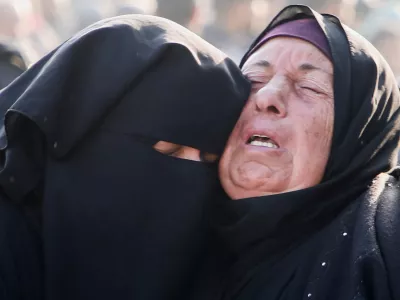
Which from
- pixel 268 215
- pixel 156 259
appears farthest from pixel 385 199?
pixel 156 259

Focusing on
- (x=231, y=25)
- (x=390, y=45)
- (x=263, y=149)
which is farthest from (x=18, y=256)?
(x=390, y=45)

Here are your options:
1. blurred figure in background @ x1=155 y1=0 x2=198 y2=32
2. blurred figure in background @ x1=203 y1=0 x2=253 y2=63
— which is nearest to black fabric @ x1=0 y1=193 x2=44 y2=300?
blurred figure in background @ x1=155 y1=0 x2=198 y2=32

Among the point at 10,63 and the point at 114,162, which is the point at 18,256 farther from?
the point at 10,63

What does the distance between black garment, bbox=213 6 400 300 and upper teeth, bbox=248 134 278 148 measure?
19 centimetres

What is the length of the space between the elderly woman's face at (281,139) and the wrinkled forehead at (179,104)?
4.7 inches

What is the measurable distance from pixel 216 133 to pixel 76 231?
1.71ft

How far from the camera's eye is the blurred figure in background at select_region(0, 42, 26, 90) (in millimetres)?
3232

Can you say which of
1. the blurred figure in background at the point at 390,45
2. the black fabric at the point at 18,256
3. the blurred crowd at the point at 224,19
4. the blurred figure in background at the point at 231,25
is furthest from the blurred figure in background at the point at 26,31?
the blurred figure in background at the point at 390,45

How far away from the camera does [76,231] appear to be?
1782 millimetres

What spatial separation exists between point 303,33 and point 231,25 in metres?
2.17

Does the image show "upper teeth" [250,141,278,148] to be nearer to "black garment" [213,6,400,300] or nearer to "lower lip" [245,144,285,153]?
"lower lip" [245,144,285,153]

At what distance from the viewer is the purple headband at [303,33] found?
231 cm

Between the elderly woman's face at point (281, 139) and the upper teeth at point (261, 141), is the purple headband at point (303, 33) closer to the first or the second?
the elderly woman's face at point (281, 139)

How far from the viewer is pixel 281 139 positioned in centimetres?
212
